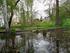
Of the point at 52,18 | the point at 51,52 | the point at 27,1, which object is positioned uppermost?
the point at 27,1

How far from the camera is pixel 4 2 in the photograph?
1625 centimetres

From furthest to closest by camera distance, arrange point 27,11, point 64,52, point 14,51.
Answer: point 27,11
point 14,51
point 64,52

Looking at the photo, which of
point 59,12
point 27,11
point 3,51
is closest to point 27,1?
point 27,11

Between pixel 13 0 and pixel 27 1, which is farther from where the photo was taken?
pixel 27 1

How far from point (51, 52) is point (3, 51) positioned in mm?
2059

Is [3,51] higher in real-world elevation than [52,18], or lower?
lower

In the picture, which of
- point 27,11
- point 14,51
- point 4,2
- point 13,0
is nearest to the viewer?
point 14,51

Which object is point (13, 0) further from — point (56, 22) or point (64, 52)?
point (64, 52)

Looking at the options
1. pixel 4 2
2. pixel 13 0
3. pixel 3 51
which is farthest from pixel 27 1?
pixel 3 51

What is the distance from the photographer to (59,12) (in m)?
25.4

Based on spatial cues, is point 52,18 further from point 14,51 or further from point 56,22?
point 14,51

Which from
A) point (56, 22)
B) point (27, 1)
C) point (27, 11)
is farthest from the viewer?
point (27, 11)

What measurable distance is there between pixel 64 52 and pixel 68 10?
1569 cm

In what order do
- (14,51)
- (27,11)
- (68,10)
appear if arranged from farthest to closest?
(27,11) → (68,10) → (14,51)
